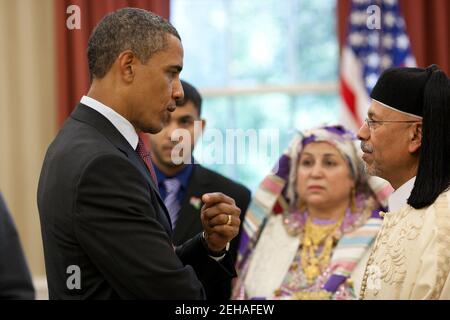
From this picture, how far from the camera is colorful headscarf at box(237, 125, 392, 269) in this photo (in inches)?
153

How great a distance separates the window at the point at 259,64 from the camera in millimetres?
5156

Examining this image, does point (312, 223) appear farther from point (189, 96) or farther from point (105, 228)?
point (105, 228)

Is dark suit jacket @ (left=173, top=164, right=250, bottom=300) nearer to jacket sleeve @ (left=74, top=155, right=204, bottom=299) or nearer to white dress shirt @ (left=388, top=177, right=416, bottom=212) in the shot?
white dress shirt @ (left=388, top=177, right=416, bottom=212)

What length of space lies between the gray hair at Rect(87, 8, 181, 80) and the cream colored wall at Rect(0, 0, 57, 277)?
3.24 m

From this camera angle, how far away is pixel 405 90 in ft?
7.43

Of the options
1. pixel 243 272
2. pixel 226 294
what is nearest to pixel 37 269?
pixel 243 272

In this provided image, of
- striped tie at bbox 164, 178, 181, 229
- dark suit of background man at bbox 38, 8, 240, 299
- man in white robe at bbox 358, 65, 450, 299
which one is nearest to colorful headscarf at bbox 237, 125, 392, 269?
striped tie at bbox 164, 178, 181, 229

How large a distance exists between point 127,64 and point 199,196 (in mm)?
1798

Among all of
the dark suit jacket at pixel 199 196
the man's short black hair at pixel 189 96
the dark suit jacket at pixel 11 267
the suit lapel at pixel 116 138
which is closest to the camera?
the suit lapel at pixel 116 138

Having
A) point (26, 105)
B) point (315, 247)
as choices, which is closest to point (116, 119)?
point (315, 247)

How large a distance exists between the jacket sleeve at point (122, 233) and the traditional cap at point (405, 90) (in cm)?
91

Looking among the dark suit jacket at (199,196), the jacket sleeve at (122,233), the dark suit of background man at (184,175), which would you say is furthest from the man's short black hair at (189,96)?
the jacket sleeve at (122,233)

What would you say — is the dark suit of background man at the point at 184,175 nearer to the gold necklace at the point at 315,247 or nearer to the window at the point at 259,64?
the gold necklace at the point at 315,247

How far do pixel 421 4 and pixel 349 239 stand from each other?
1.95 meters
